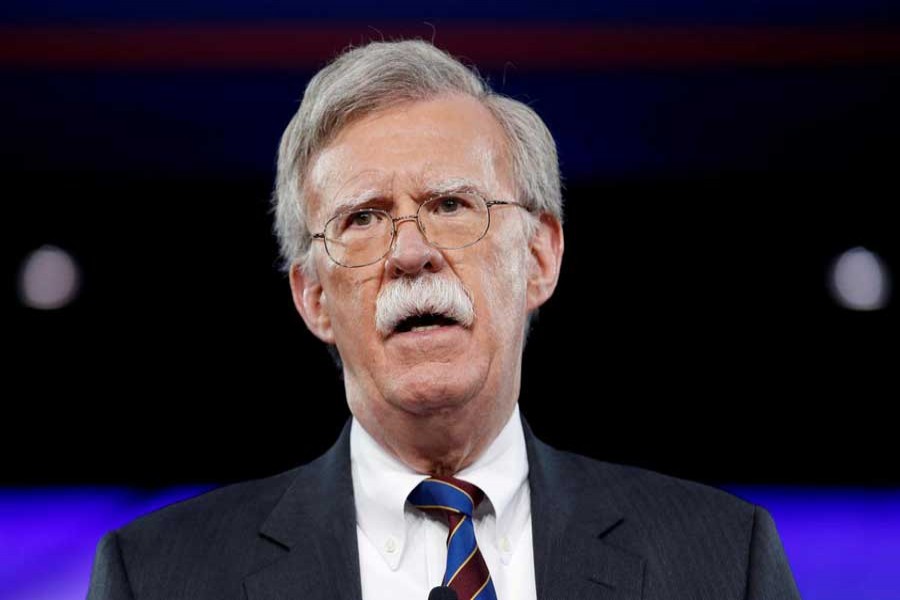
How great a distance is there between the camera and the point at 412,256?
1738 millimetres

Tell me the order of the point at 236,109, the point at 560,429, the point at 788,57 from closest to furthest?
the point at 788,57 → the point at 236,109 → the point at 560,429

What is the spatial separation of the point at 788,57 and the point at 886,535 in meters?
1.78

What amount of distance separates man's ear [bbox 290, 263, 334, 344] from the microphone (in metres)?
0.53

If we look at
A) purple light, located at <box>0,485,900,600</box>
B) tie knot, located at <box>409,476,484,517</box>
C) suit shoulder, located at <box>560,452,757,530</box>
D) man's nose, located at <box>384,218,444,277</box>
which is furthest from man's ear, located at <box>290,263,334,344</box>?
purple light, located at <box>0,485,900,600</box>

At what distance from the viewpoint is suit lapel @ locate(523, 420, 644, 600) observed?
170 cm

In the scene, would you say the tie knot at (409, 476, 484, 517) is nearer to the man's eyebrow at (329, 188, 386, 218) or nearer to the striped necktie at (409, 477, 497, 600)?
the striped necktie at (409, 477, 497, 600)

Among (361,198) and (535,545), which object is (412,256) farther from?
(535,545)

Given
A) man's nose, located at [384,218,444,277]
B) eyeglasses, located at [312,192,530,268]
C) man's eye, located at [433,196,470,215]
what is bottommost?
man's nose, located at [384,218,444,277]

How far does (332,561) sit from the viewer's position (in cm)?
172

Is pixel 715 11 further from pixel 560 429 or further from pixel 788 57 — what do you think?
pixel 560 429

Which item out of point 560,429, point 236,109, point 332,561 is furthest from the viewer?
point 560,429

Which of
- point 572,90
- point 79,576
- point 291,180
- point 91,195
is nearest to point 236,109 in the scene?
point 91,195

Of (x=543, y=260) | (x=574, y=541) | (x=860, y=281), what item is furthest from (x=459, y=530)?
(x=860, y=281)

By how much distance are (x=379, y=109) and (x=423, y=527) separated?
27.5 inches
